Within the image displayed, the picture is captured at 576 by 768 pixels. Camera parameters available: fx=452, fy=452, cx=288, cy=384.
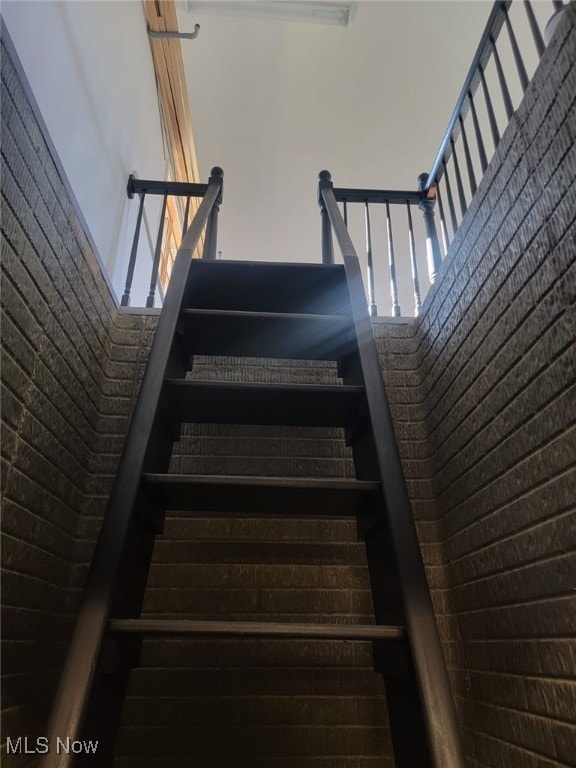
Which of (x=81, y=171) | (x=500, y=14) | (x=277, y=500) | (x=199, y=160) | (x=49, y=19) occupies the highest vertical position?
(x=199, y=160)

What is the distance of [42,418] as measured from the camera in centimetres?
118

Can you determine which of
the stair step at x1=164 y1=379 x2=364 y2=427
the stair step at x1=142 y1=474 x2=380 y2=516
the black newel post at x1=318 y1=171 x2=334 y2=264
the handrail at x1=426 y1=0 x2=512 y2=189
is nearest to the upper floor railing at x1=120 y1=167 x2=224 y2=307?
the black newel post at x1=318 y1=171 x2=334 y2=264

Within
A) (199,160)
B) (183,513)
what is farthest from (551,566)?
(199,160)

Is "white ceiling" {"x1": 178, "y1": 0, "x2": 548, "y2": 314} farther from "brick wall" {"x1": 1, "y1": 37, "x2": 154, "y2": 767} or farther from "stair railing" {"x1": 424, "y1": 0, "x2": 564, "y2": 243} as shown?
"brick wall" {"x1": 1, "y1": 37, "x2": 154, "y2": 767}

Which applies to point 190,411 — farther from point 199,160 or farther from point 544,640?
point 199,160

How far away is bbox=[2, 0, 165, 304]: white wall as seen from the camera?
125cm

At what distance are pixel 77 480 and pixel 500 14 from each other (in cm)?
192

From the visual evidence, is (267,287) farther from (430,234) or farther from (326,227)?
(430,234)

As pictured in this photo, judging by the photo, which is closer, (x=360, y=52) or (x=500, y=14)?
(x=500, y=14)

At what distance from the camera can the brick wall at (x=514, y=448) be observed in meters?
0.91

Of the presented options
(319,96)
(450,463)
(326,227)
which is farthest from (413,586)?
(319,96)

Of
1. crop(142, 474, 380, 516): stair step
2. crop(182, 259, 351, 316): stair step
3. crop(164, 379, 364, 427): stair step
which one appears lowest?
crop(142, 474, 380, 516): stair step

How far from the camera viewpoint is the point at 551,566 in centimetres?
92

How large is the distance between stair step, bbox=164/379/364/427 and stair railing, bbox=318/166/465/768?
12 centimetres
